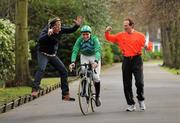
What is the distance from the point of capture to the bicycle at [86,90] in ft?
45.0

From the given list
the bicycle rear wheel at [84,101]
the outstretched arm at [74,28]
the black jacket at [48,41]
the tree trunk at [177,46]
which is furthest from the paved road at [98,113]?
the tree trunk at [177,46]

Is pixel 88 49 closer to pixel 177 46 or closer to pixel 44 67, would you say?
pixel 44 67

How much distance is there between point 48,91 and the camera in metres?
23.1

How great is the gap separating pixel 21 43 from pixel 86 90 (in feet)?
35.5

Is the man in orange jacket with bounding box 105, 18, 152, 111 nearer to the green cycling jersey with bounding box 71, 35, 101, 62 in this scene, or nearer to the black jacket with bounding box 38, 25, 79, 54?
the green cycling jersey with bounding box 71, 35, 101, 62

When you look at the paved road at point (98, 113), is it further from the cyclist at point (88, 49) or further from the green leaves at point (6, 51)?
the green leaves at point (6, 51)

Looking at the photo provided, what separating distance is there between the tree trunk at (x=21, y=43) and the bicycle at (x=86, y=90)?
10.4m

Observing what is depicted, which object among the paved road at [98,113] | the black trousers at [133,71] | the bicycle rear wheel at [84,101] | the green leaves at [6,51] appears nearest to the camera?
the paved road at [98,113]

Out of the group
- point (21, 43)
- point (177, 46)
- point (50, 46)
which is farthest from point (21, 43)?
point (177, 46)

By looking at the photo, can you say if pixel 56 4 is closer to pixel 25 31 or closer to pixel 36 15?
pixel 36 15

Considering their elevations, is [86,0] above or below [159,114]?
above

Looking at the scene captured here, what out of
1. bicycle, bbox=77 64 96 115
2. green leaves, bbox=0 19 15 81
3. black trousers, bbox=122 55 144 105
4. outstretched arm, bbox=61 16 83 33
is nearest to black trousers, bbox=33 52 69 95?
bicycle, bbox=77 64 96 115

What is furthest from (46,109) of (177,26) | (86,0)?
(177,26)

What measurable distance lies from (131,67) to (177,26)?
37155 mm
